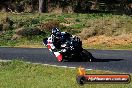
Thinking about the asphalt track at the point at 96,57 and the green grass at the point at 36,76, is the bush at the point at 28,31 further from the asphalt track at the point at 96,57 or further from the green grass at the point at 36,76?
the green grass at the point at 36,76

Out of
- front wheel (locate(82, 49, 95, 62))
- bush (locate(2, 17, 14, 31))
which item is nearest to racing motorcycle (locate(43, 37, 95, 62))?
front wheel (locate(82, 49, 95, 62))

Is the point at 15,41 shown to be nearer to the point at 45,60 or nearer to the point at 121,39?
the point at 121,39

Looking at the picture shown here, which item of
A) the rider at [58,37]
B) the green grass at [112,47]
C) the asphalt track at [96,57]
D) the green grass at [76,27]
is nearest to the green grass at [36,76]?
the asphalt track at [96,57]

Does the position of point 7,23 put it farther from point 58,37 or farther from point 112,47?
point 58,37

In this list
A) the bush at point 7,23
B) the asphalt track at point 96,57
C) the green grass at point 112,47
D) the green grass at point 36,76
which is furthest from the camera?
the bush at point 7,23

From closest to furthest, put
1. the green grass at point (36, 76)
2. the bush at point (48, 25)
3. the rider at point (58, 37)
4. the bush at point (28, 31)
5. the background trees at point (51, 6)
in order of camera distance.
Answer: the green grass at point (36, 76) → the rider at point (58, 37) → the bush at point (28, 31) → the bush at point (48, 25) → the background trees at point (51, 6)

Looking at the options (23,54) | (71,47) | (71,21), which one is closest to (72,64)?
(71,47)

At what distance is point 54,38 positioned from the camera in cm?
2134

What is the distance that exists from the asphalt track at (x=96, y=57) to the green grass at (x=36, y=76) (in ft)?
4.82

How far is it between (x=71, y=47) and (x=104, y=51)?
4.60 meters

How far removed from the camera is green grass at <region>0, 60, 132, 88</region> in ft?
45.4

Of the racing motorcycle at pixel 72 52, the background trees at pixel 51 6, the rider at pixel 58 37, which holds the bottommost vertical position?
the background trees at pixel 51 6

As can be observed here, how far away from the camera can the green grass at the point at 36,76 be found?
45.4ft

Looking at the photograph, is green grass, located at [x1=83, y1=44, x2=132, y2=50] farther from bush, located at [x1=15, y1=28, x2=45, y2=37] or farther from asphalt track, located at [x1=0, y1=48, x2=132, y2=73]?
bush, located at [x1=15, y1=28, x2=45, y2=37]
